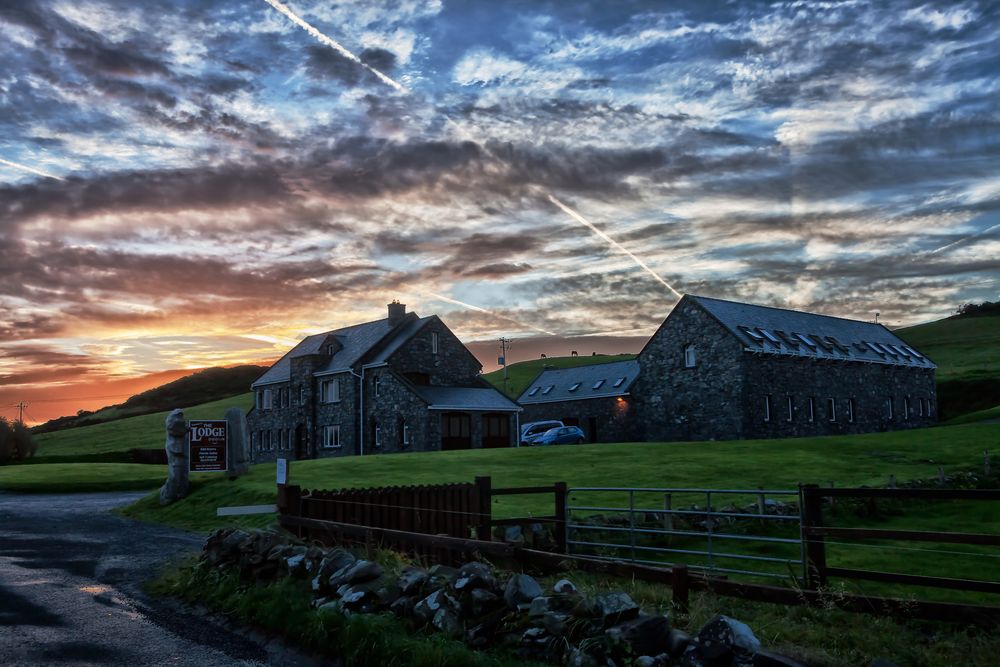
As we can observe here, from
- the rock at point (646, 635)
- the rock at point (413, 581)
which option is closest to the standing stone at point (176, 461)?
the rock at point (413, 581)

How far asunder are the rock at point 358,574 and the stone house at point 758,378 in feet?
146

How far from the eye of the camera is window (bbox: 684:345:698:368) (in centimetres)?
5550

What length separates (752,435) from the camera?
51906 millimetres

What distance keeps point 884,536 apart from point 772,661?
3406mm

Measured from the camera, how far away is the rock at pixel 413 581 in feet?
31.4

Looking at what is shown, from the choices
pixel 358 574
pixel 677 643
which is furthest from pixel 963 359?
pixel 677 643

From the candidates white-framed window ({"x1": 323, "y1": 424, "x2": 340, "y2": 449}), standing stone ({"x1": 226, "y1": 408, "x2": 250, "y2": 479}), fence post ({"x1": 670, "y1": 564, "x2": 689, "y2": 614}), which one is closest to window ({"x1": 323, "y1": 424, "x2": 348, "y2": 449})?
white-framed window ({"x1": 323, "y1": 424, "x2": 340, "y2": 449})

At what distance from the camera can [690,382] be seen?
182 ft

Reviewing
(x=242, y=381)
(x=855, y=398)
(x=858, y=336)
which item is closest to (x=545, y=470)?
(x=855, y=398)

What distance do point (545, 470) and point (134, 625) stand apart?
21.3 m

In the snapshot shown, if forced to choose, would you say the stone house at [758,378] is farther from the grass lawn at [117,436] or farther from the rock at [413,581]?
the grass lawn at [117,436]

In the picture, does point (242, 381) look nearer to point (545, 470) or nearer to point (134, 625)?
point (545, 470)

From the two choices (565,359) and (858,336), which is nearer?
(858,336)

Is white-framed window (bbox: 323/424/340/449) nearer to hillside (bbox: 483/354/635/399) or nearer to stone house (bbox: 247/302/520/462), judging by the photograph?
stone house (bbox: 247/302/520/462)
